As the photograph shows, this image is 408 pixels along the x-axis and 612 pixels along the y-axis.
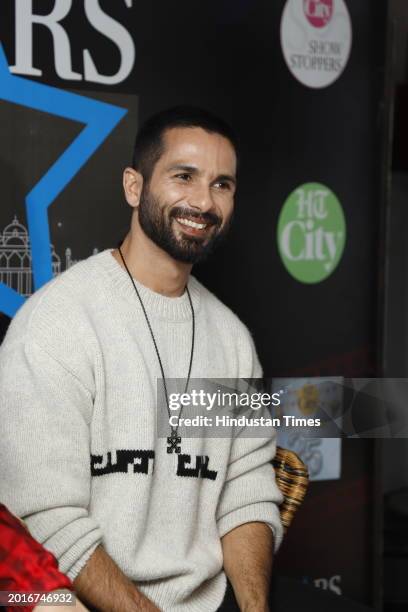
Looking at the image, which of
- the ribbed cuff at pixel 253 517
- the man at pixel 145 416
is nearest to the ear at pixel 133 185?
the man at pixel 145 416

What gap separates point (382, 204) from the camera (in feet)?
9.37

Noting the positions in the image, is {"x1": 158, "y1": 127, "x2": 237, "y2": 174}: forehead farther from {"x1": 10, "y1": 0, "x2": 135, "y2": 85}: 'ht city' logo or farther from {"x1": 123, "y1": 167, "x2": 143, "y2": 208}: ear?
{"x1": 10, "y1": 0, "x2": 135, "y2": 85}: 'ht city' logo

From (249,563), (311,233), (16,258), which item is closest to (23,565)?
(249,563)

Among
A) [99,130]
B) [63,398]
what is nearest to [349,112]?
[99,130]

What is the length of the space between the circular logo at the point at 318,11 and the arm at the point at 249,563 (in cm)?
163

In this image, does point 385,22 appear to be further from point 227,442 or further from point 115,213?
point 227,442

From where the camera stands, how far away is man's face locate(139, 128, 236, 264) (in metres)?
1.90

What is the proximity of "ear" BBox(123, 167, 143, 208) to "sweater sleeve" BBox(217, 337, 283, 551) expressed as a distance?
59 centimetres

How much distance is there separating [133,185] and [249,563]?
895 mm

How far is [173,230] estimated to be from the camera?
1898 millimetres

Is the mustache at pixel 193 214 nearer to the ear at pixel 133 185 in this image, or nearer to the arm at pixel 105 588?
the ear at pixel 133 185

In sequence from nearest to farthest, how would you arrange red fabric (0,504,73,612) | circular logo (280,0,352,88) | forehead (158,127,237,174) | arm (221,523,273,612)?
red fabric (0,504,73,612) → arm (221,523,273,612) → forehead (158,127,237,174) → circular logo (280,0,352,88)

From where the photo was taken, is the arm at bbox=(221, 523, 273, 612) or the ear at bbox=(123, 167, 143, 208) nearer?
the arm at bbox=(221, 523, 273, 612)

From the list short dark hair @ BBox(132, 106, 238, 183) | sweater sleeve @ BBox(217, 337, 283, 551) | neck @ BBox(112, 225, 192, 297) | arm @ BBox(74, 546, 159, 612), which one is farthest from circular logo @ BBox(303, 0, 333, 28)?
arm @ BBox(74, 546, 159, 612)
